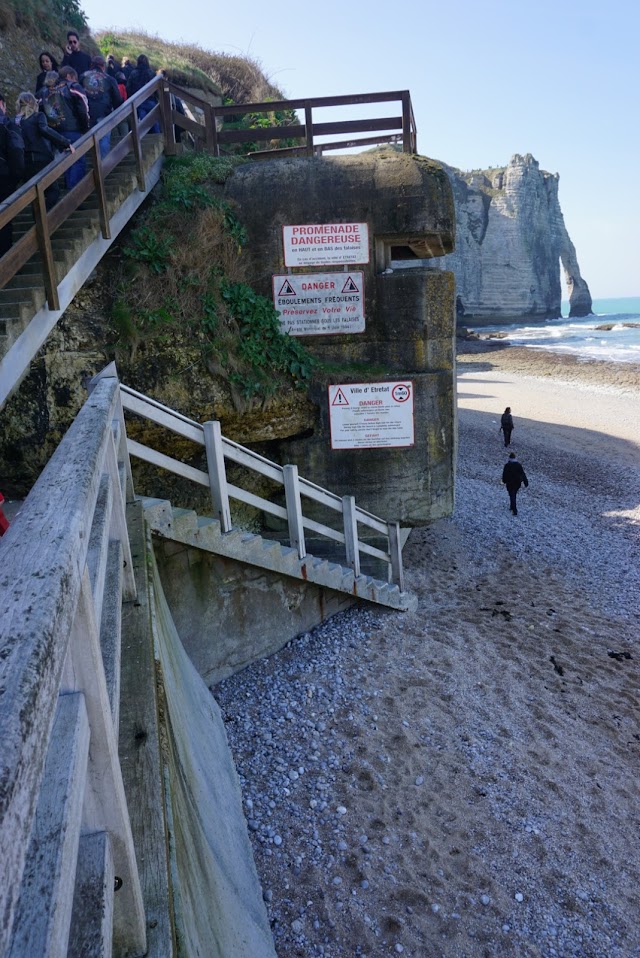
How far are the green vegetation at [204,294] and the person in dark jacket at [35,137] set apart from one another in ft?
3.84

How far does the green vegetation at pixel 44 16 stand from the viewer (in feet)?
43.0

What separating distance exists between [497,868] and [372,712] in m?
1.79

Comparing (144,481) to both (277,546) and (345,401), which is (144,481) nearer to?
(277,546)

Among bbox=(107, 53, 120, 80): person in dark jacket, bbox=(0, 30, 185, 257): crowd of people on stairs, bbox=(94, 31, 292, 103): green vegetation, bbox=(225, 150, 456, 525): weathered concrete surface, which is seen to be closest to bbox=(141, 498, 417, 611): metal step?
bbox=(225, 150, 456, 525): weathered concrete surface

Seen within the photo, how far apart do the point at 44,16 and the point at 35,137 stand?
422 inches

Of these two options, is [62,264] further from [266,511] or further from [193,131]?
[193,131]

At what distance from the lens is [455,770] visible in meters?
5.29

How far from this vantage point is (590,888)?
4348 millimetres

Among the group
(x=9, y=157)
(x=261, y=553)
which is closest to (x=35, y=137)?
(x=9, y=157)

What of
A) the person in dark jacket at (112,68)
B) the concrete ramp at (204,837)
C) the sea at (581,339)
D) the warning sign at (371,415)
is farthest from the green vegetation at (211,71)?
the sea at (581,339)

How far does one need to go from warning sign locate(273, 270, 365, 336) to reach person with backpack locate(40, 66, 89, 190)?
2.69m

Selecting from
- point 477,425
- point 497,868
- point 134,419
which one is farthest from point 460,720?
point 477,425

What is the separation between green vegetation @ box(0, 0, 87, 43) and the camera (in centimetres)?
1312

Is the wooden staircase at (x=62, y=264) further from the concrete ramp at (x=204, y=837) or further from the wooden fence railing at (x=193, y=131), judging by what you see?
the concrete ramp at (x=204, y=837)
